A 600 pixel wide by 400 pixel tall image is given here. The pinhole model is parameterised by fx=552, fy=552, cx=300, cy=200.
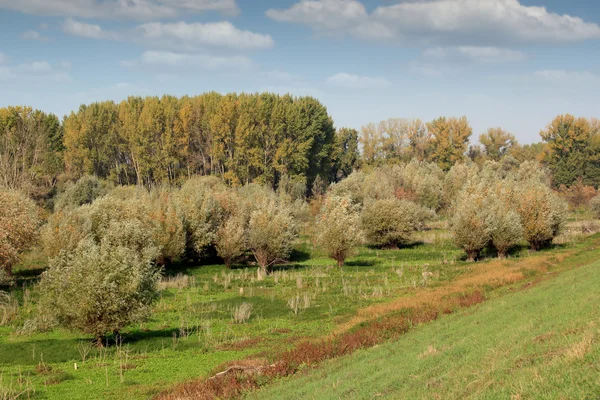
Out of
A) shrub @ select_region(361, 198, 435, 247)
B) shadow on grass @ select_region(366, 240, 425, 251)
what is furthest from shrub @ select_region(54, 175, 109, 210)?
shadow on grass @ select_region(366, 240, 425, 251)

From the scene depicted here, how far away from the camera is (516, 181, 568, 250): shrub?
68.1 metres

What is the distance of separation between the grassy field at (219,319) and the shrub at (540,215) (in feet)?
14.0

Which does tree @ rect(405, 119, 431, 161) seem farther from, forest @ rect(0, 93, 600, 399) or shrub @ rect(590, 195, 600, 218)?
shrub @ rect(590, 195, 600, 218)

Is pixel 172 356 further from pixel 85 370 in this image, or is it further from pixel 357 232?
pixel 357 232

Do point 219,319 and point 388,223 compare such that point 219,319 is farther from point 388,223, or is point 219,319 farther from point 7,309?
point 388,223

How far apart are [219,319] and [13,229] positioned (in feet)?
72.9

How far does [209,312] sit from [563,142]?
13178 cm

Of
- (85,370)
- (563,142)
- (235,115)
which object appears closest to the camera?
(85,370)

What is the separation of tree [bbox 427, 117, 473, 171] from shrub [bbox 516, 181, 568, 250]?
3319 inches

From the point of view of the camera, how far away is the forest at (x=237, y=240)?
93.4ft

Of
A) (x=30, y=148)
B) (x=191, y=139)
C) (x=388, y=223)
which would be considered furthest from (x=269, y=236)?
(x=191, y=139)

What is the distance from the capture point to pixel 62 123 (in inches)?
4818

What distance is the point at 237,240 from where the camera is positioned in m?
64.2

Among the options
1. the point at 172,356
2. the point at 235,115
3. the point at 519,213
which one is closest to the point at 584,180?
the point at 519,213
